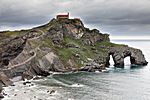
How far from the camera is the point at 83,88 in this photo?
15900cm

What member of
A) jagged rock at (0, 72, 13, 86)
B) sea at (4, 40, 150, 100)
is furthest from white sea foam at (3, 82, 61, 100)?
jagged rock at (0, 72, 13, 86)

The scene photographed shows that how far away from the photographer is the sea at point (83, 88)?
139 meters

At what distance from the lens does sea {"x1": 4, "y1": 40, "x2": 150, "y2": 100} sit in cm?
13902

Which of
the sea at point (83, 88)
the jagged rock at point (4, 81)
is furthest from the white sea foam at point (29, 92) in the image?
the jagged rock at point (4, 81)

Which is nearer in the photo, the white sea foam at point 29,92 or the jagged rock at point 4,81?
the white sea foam at point 29,92

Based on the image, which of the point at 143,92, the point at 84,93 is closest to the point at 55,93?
the point at 84,93

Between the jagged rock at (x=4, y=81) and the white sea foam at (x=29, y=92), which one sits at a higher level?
the jagged rock at (x=4, y=81)

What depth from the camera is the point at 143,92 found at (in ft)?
494

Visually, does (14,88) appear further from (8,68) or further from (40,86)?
(8,68)

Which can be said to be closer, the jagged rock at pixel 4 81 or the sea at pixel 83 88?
the sea at pixel 83 88

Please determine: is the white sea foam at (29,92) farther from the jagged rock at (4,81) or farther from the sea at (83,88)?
the jagged rock at (4,81)

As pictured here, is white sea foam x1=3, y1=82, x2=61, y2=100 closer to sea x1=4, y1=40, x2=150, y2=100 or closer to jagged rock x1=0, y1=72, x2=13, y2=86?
sea x1=4, y1=40, x2=150, y2=100

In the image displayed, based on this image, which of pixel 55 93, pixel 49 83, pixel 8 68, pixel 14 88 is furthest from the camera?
pixel 8 68

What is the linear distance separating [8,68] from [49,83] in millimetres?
30628
